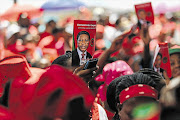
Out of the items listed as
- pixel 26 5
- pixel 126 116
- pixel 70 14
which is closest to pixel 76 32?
pixel 126 116

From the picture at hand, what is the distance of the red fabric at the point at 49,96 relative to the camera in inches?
40.8

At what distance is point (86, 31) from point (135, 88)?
21.9 inches

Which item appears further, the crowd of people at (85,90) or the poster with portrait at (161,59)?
the poster with portrait at (161,59)

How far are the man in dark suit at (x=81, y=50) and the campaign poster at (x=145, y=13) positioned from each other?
3.95ft

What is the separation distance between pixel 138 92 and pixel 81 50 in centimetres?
53

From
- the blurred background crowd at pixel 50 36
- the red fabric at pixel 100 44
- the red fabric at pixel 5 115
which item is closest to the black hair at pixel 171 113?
the red fabric at pixel 5 115

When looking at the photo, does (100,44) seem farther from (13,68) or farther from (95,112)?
(13,68)

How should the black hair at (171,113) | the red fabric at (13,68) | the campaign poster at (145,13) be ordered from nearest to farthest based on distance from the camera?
1. the black hair at (171,113)
2. the red fabric at (13,68)
3. the campaign poster at (145,13)

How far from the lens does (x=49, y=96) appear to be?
103 cm

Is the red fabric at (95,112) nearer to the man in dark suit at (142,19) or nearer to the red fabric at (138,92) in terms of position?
the red fabric at (138,92)

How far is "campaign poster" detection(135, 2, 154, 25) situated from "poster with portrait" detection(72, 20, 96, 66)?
3.76ft

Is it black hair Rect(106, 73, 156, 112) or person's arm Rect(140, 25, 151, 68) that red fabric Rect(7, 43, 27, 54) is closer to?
person's arm Rect(140, 25, 151, 68)

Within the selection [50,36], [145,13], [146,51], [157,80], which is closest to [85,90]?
[157,80]

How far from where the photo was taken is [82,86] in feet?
3.81
